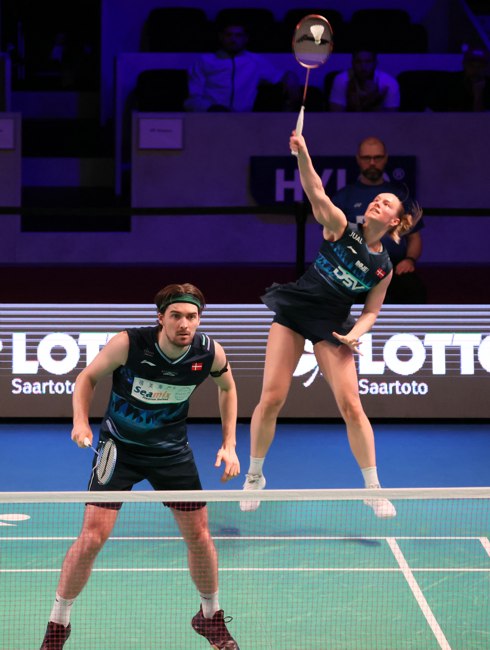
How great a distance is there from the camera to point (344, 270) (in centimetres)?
680

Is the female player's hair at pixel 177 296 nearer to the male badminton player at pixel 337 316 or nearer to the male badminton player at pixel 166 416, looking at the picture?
the male badminton player at pixel 166 416

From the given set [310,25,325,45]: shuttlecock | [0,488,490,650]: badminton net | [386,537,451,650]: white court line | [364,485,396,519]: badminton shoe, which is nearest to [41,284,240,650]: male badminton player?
[0,488,490,650]: badminton net

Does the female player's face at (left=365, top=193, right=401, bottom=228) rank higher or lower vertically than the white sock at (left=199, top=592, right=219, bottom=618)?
higher

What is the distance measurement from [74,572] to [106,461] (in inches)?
18.7

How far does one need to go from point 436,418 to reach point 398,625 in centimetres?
395

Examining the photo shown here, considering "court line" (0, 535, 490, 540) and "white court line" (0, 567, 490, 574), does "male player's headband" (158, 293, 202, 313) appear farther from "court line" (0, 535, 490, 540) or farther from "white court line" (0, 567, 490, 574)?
"court line" (0, 535, 490, 540)

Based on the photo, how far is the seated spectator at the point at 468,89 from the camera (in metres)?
11.3

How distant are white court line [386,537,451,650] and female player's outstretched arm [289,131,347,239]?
167 cm

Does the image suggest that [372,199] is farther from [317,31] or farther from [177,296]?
[177,296]

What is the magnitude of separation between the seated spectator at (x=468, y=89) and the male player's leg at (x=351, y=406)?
5.11 meters

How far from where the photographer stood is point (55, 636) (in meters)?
4.81

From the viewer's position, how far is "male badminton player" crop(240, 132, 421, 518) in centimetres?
675

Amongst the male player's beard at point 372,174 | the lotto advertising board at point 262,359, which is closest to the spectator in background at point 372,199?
the male player's beard at point 372,174

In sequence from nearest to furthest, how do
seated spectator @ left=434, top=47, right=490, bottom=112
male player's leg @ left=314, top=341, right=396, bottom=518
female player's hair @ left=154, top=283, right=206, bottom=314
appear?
female player's hair @ left=154, top=283, right=206, bottom=314 → male player's leg @ left=314, top=341, right=396, bottom=518 → seated spectator @ left=434, top=47, right=490, bottom=112
